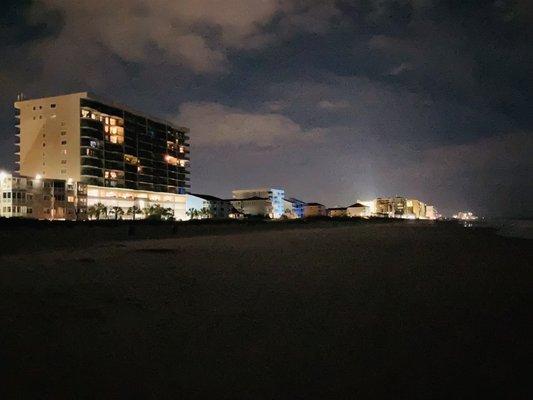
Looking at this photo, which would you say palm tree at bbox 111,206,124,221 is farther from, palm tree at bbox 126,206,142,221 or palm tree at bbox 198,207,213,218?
palm tree at bbox 198,207,213,218

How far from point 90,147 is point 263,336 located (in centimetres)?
10630

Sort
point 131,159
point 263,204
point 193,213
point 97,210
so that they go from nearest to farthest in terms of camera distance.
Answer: point 97,210 → point 193,213 → point 131,159 → point 263,204

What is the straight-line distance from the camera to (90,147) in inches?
3969

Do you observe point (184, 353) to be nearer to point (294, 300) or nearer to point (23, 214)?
point (294, 300)

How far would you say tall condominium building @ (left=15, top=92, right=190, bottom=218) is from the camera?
326 feet

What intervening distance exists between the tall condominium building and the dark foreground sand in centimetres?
9440

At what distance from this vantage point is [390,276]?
13.0 m

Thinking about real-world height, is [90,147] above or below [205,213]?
above

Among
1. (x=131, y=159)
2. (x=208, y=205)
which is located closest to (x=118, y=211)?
(x=131, y=159)

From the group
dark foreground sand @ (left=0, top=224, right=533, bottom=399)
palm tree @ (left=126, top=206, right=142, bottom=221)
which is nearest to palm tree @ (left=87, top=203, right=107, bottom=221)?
palm tree @ (left=126, top=206, right=142, bottom=221)

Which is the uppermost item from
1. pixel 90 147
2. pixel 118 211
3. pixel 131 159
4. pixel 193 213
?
pixel 90 147

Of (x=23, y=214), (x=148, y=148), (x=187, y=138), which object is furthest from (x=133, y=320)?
(x=187, y=138)

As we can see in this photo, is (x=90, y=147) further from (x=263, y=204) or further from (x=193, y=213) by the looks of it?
(x=263, y=204)

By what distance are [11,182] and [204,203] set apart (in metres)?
65.5
